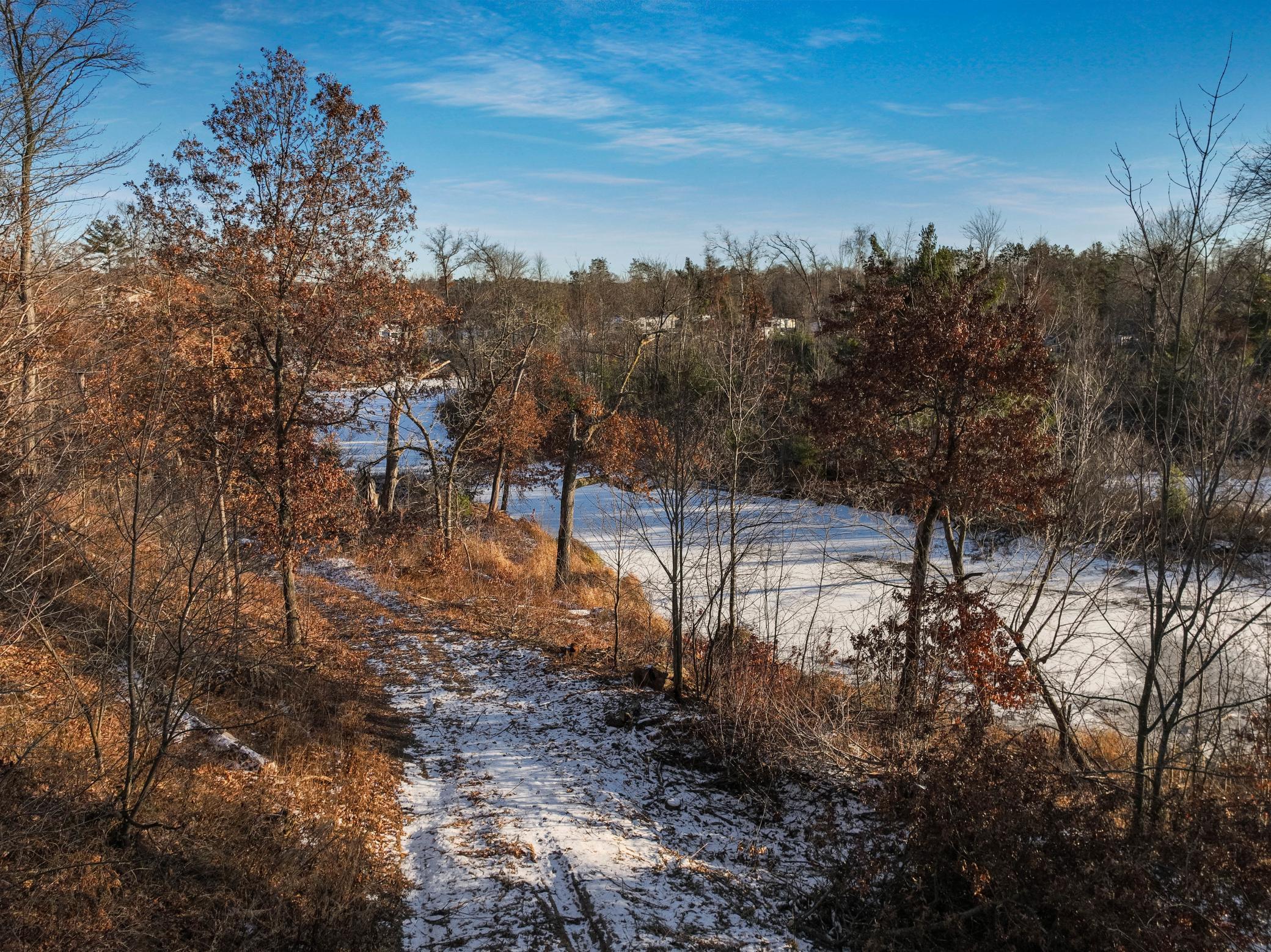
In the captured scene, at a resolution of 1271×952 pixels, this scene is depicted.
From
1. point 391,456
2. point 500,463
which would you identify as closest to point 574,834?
point 391,456

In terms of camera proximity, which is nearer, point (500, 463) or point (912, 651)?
point (912, 651)

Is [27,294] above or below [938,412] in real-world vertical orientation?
above

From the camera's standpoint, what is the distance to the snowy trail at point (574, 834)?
6074 millimetres

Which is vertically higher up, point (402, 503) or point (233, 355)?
point (233, 355)

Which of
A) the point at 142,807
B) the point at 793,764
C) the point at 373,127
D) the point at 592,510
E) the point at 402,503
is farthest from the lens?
the point at 592,510

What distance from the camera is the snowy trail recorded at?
239 inches

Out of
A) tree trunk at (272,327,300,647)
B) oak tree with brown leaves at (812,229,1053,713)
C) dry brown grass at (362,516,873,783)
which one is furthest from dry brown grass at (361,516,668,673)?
oak tree with brown leaves at (812,229,1053,713)

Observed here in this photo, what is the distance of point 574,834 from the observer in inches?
293

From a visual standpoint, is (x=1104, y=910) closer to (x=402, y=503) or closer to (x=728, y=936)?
(x=728, y=936)

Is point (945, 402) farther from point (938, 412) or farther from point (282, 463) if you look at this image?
point (282, 463)

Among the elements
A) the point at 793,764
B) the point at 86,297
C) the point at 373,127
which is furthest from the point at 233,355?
the point at 793,764

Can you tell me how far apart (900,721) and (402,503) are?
813 inches

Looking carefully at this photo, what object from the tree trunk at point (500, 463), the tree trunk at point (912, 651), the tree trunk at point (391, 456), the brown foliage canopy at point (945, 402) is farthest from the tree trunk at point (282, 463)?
the tree trunk at point (500, 463)

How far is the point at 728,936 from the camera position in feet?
20.2
